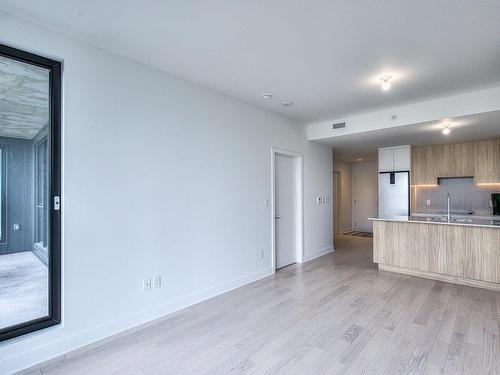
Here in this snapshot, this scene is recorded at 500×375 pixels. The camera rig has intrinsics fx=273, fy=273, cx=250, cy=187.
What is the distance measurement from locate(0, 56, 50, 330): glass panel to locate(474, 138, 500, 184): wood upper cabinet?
7.07 meters

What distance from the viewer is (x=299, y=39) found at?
2475 millimetres

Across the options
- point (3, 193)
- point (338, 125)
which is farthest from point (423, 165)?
point (3, 193)

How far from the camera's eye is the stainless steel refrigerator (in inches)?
238

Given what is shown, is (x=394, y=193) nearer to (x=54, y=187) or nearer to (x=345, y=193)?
(x=345, y=193)

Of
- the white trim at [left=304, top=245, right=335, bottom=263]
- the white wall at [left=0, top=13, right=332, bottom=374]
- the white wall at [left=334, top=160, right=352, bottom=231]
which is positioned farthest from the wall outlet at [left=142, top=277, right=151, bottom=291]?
the white wall at [left=334, top=160, right=352, bottom=231]

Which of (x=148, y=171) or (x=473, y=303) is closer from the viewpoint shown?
(x=148, y=171)

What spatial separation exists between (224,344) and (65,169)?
6.92 ft

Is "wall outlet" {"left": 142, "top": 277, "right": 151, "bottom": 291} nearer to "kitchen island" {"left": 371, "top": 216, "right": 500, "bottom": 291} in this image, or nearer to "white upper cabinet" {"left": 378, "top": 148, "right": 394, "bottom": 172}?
"kitchen island" {"left": 371, "top": 216, "right": 500, "bottom": 291}

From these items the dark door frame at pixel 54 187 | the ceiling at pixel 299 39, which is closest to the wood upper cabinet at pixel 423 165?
the ceiling at pixel 299 39

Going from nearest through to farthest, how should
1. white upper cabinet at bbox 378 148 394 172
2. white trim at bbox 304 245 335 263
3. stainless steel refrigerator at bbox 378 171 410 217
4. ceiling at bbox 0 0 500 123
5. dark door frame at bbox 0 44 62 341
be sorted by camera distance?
ceiling at bbox 0 0 500 123
dark door frame at bbox 0 44 62 341
white trim at bbox 304 245 335 263
stainless steel refrigerator at bbox 378 171 410 217
white upper cabinet at bbox 378 148 394 172

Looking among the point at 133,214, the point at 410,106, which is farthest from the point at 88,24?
the point at 410,106

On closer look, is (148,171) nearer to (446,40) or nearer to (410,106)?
(446,40)

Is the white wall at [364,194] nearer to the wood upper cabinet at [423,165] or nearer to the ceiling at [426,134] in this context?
the wood upper cabinet at [423,165]

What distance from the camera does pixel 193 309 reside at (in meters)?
3.24
